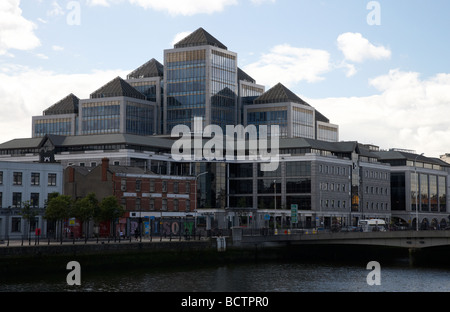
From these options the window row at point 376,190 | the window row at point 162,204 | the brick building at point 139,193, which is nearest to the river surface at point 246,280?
the brick building at point 139,193

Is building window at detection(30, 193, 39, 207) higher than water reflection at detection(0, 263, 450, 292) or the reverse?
higher

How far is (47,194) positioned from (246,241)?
27991mm

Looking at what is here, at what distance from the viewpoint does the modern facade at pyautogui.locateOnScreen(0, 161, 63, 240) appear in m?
97.2

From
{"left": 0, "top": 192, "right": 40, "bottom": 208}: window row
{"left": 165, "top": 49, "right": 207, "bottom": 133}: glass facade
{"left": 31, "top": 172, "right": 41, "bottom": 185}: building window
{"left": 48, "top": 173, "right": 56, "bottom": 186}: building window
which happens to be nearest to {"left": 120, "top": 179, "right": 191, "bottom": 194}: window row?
{"left": 48, "top": 173, "right": 56, "bottom": 186}: building window

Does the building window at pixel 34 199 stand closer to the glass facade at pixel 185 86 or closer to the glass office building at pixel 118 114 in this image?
the glass office building at pixel 118 114

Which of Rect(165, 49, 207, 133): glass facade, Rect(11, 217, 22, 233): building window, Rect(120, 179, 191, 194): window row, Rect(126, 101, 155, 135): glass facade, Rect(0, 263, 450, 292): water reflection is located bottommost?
Rect(0, 263, 450, 292): water reflection

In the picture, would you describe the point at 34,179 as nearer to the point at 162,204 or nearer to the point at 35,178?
the point at 35,178

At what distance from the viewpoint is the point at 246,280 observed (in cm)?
7650

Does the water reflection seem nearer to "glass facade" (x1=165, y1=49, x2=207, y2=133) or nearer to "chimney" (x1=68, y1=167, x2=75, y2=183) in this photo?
"chimney" (x1=68, y1=167, x2=75, y2=183)

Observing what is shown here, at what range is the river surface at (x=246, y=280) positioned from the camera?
67.9m

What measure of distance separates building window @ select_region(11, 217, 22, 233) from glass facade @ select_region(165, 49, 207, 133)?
10007 centimetres

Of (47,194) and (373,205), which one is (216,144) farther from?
(47,194)

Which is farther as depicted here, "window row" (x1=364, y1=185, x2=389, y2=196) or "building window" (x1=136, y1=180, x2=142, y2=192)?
"window row" (x1=364, y1=185, x2=389, y2=196)

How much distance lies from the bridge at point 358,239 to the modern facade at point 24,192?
26.1 metres
